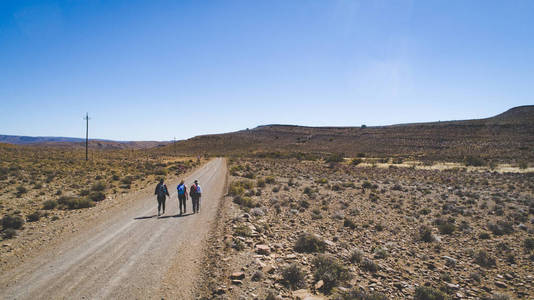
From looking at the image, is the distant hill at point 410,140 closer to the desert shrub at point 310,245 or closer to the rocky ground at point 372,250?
the rocky ground at point 372,250

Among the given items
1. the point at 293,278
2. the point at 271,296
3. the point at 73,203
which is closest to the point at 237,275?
the point at 271,296

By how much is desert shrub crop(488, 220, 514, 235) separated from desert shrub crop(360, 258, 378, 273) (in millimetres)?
8490

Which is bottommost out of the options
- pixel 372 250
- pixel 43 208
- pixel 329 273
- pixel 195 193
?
pixel 372 250

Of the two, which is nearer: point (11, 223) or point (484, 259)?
point (484, 259)

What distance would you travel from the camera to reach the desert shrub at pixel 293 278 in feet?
22.8

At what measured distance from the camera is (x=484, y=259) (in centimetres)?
907

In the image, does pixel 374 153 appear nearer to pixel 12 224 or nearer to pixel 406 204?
pixel 406 204

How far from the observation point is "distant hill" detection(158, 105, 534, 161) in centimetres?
6431

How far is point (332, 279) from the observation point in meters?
7.06

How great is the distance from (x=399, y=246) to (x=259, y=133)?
127 m

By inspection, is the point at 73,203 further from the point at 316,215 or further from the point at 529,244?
the point at 529,244

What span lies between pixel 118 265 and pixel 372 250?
30.5 feet

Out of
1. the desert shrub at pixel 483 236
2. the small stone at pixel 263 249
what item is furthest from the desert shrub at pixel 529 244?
the small stone at pixel 263 249

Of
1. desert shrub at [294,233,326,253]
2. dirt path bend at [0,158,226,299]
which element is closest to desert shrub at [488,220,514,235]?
desert shrub at [294,233,326,253]
